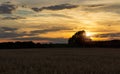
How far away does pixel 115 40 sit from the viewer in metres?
76.8

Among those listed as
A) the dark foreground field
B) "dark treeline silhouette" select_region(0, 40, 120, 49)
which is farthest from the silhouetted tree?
the dark foreground field

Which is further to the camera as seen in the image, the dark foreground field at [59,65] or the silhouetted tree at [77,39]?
the silhouetted tree at [77,39]

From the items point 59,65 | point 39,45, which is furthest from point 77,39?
point 59,65

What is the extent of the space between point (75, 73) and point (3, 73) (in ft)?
9.09

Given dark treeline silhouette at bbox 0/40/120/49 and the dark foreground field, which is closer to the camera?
the dark foreground field

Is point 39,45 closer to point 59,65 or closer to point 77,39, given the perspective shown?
point 77,39

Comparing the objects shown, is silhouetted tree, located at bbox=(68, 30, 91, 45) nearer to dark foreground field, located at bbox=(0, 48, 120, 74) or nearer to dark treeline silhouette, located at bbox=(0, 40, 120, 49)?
dark treeline silhouette, located at bbox=(0, 40, 120, 49)

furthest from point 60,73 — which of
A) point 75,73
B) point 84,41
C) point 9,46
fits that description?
point 84,41

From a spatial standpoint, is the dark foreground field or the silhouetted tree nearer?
the dark foreground field

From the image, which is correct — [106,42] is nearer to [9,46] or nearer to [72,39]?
[72,39]

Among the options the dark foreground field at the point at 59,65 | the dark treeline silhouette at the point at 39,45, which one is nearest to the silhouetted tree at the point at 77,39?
the dark treeline silhouette at the point at 39,45

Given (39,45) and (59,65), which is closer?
(59,65)

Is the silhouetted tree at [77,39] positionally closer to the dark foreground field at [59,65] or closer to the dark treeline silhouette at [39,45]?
the dark treeline silhouette at [39,45]

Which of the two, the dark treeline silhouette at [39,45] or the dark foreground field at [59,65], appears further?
the dark treeline silhouette at [39,45]
